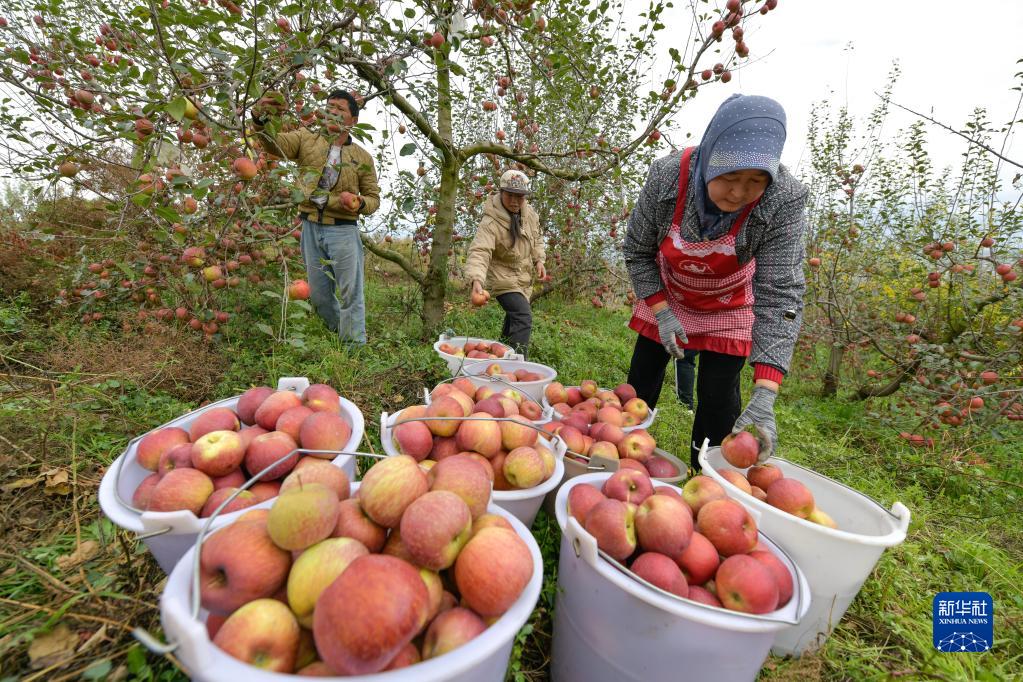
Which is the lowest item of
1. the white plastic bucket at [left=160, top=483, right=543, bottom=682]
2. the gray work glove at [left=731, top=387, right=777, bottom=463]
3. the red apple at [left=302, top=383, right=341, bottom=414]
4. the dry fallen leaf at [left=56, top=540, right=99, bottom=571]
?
the dry fallen leaf at [left=56, top=540, right=99, bottom=571]

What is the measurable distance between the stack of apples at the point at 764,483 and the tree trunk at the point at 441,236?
11.3 ft

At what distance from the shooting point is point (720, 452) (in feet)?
6.98

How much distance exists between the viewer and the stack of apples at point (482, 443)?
5.44ft

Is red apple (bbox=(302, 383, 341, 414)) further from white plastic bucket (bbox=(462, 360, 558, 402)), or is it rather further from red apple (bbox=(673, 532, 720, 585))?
red apple (bbox=(673, 532, 720, 585))

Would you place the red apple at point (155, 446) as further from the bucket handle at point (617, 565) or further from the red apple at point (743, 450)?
the red apple at point (743, 450)

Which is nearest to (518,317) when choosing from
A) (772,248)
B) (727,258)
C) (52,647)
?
(727,258)

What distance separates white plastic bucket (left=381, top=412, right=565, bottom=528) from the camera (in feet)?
5.19

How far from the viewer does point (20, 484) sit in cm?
189

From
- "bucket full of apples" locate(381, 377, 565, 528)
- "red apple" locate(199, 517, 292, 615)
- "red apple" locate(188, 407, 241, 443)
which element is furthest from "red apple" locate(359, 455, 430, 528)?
"red apple" locate(188, 407, 241, 443)

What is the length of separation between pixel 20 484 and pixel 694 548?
2.75 m

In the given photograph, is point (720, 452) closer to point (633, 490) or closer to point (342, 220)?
point (633, 490)

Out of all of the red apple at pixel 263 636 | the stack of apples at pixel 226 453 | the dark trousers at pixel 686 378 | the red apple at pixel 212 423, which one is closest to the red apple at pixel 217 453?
the stack of apples at pixel 226 453

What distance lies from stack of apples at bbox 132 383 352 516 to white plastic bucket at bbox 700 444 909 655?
1.61m

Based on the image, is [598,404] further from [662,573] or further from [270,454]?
[270,454]
